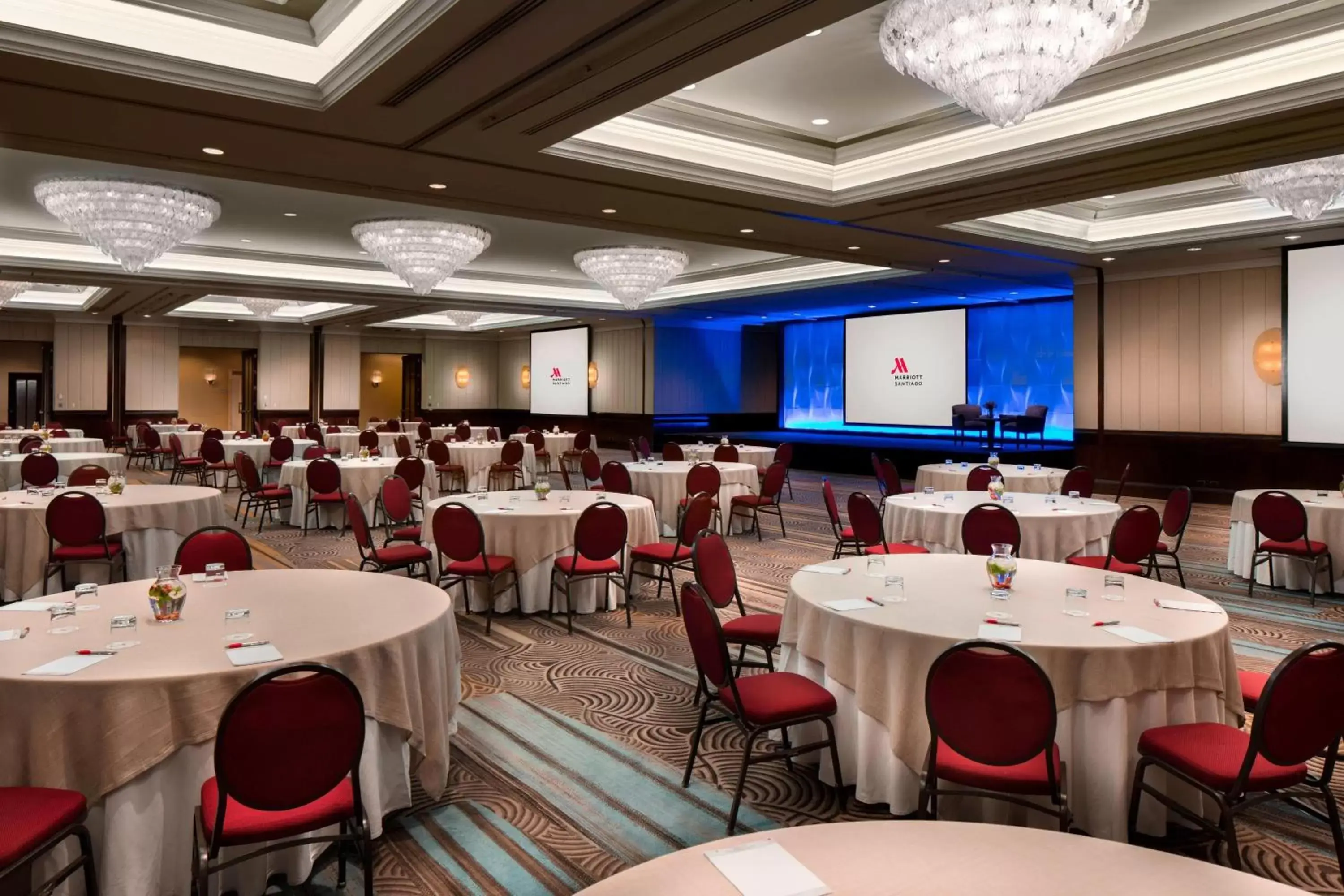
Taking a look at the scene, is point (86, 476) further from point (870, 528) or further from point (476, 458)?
point (870, 528)

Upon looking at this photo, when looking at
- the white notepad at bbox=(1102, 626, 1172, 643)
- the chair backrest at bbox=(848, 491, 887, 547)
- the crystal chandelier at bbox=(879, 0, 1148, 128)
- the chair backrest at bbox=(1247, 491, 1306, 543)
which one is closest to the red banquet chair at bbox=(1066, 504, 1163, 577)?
the chair backrest at bbox=(848, 491, 887, 547)

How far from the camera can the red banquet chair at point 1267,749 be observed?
8.75ft

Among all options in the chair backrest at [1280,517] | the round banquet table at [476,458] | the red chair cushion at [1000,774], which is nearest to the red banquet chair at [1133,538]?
the chair backrest at [1280,517]

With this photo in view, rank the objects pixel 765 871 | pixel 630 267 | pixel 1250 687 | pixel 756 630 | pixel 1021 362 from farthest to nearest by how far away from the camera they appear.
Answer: pixel 1021 362, pixel 630 267, pixel 756 630, pixel 1250 687, pixel 765 871

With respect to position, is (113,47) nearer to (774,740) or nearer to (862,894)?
(774,740)

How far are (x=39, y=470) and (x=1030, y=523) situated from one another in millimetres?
10260

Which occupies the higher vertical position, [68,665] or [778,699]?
[68,665]

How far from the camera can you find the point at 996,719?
2719 millimetres

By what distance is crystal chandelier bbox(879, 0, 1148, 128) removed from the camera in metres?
4.46

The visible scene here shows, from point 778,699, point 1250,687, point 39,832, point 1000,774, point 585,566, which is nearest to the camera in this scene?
point 39,832

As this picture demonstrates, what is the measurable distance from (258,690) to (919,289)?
14872 mm

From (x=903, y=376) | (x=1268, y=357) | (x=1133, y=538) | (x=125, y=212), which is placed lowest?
(x=1133, y=538)

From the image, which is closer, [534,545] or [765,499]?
[534,545]

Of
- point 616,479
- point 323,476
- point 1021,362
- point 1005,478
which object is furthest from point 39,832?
point 1021,362
